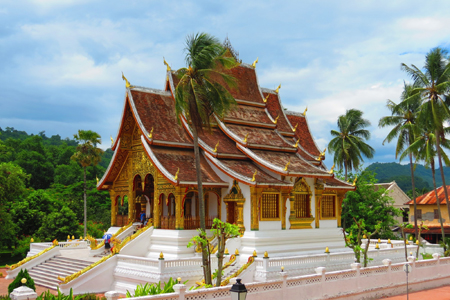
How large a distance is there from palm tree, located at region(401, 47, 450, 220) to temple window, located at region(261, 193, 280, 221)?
10.2 metres

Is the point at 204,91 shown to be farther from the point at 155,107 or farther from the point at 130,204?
the point at 130,204

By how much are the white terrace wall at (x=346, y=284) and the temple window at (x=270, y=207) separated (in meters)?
4.02

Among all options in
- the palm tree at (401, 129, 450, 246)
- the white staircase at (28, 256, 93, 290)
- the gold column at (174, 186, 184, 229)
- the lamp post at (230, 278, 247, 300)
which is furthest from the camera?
the palm tree at (401, 129, 450, 246)

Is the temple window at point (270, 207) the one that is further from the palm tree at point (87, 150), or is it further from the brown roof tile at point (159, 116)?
the palm tree at point (87, 150)

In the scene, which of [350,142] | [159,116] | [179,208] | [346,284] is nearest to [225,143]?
[159,116]

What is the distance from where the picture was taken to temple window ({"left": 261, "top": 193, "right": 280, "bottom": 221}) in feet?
58.6

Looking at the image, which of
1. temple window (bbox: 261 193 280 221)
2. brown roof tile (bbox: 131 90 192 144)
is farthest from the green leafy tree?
brown roof tile (bbox: 131 90 192 144)

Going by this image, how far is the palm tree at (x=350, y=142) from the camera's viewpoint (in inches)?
1394

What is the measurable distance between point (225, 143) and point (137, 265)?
6684 mm

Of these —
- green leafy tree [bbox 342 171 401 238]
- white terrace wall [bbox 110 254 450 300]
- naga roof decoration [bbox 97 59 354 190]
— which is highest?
naga roof decoration [bbox 97 59 354 190]

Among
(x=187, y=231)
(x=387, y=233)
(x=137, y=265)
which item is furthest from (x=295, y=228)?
(x=387, y=233)

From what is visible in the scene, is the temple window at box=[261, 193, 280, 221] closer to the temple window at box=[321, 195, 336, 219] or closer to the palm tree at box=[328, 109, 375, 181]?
the temple window at box=[321, 195, 336, 219]

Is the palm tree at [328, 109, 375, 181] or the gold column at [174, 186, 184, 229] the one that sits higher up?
the palm tree at [328, 109, 375, 181]

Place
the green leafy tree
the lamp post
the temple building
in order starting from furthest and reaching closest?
the green leafy tree
the temple building
the lamp post
